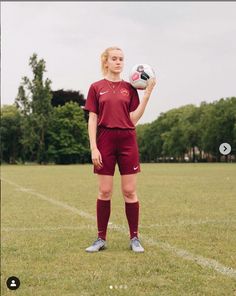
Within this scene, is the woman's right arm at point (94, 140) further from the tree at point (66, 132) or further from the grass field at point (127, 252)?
the tree at point (66, 132)

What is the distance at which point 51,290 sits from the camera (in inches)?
245

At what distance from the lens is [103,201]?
316 cm

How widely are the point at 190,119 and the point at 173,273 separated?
3.05 meters

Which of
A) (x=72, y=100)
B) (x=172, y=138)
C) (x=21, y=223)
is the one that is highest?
(x=72, y=100)

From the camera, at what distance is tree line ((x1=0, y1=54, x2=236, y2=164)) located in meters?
3.23

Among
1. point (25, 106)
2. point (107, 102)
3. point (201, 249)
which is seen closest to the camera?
point (107, 102)

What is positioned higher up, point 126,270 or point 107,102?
point 107,102

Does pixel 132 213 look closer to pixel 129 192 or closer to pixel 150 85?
pixel 129 192

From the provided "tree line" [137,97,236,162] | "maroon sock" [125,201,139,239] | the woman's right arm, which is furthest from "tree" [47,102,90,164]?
the woman's right arm

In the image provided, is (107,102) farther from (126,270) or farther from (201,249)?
(201,249)

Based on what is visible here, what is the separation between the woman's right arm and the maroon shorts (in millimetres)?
35

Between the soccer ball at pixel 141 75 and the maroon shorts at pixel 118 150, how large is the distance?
242 millimetres

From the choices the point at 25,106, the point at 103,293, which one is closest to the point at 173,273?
the point at 103,293

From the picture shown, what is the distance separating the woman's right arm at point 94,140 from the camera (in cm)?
256
